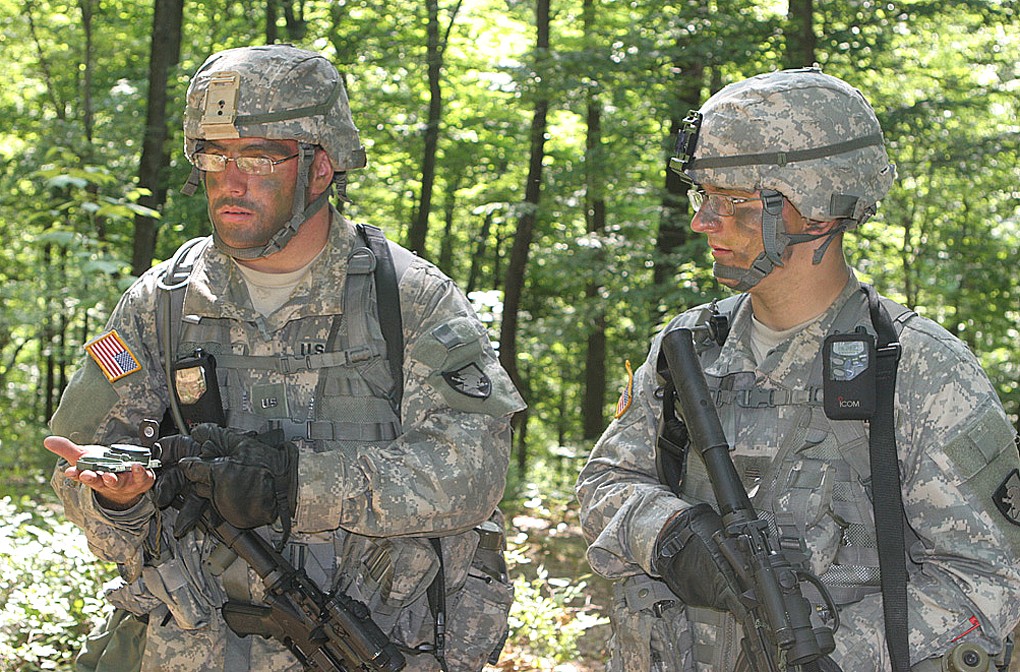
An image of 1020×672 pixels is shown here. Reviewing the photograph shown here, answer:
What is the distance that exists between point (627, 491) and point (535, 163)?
9007 mm

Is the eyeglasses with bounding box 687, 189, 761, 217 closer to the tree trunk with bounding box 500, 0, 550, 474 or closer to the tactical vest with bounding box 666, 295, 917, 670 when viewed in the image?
the tactical vest with bounding box 666, 295, 917, 670

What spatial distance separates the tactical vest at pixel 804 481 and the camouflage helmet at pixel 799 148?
13.1 inches

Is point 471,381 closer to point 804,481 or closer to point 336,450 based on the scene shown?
point 336,450

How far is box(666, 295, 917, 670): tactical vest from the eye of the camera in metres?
2.61

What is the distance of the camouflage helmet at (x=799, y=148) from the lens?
9.18ft

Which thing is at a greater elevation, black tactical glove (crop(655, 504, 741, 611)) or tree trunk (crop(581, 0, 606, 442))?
black tactical glove (crop(655, 504, 741, 611))

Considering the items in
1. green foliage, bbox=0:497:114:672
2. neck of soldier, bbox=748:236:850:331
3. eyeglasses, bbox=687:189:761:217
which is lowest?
green foliage, bbox=0:497:114:672

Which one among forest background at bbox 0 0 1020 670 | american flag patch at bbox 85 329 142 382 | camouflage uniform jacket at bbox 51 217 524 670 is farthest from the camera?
forest background at bbox 0 0 1020 670

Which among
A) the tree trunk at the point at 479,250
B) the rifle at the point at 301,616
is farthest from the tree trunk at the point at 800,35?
the tree trunk at the point at 479,250

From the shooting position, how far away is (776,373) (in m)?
2.84

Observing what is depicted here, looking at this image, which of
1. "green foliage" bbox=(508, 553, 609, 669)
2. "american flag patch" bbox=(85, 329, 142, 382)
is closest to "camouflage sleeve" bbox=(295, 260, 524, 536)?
"american flag patch" bbox=(85, 329, 142, 382)

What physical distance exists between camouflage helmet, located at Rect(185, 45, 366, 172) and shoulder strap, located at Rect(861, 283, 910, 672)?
177cm

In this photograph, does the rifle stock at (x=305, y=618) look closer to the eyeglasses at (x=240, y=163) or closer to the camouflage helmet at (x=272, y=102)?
the eyeglasses at (x=240, y=163)

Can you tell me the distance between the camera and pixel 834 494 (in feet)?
8.68
